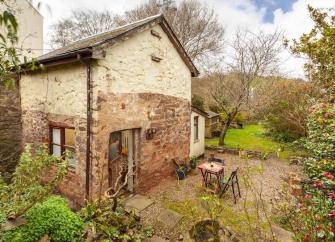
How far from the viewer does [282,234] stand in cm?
542

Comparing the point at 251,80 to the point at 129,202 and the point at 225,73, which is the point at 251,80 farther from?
the point at 129,202

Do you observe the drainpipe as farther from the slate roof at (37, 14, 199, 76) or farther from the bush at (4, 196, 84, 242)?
the bush at (4, 196, 84, 242)

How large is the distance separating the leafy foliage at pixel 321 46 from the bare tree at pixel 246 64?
11.7ft

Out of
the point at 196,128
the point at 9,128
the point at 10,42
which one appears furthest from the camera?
the point at 196,128

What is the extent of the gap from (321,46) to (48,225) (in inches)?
470

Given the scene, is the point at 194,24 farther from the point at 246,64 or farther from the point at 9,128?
the point at 9,128

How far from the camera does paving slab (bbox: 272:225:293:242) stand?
5.22 metres

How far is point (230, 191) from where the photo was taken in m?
8.27

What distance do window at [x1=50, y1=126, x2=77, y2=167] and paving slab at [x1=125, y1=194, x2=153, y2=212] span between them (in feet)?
7.08

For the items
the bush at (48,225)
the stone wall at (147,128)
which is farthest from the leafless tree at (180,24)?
the bush at (48,225)

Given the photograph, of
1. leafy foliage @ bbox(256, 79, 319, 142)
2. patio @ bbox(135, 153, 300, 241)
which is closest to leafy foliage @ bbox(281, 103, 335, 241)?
patio @ bbox(135, 153, 300, 241)

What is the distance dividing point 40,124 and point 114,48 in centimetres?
387

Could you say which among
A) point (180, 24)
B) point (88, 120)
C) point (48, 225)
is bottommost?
point (48, 225)

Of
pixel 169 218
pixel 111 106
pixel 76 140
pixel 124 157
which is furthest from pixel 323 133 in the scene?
pixel 76 140
